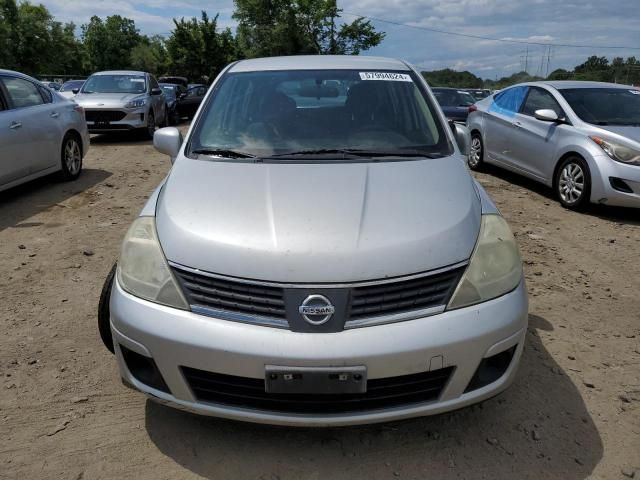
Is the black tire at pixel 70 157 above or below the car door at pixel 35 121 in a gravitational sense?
below

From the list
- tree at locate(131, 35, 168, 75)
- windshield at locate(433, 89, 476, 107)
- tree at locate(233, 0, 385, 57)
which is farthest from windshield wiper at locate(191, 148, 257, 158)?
tree at locate(131, 35, 168, 75)

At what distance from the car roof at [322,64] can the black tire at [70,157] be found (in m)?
4.57

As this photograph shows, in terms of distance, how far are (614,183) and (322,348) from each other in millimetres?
5295

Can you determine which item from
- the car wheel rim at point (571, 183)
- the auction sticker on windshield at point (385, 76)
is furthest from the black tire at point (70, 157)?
the car wheel rim at point (571, 183)

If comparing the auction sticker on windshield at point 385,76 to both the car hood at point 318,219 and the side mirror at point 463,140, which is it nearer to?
the side mirror at point 463,140

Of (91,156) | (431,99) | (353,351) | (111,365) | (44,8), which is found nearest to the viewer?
(353,351)

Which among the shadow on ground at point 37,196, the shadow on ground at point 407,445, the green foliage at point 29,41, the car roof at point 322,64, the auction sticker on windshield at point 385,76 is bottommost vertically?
the shadow on ground at point 407,445

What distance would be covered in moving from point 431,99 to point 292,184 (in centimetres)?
136

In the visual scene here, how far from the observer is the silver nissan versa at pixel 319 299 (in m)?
2.10

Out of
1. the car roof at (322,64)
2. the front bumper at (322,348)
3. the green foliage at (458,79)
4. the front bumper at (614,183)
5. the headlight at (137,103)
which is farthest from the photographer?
the green foliage at (458,79)

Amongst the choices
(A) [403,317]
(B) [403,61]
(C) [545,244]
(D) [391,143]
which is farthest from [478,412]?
(C) [545,244]

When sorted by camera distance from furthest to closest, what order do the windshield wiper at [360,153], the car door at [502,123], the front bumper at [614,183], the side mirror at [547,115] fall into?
the car door at [502,123] < the side mirror at [547,115] < the front bumper at [614,183] < the windshield wiper at [360,153]

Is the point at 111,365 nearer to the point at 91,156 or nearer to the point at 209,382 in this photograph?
the point at 209,382

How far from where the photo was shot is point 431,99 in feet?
11.7
